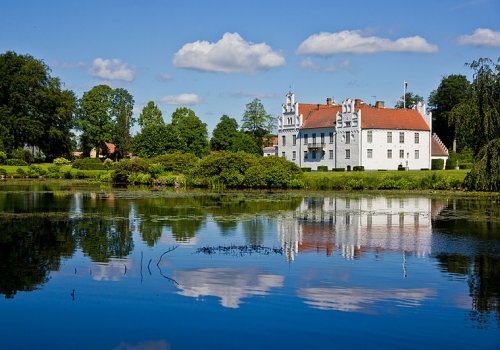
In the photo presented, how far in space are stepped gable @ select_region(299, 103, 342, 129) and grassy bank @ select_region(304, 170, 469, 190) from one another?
24.3 meters

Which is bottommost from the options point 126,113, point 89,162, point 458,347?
point 458,347

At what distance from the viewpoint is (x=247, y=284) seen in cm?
1364

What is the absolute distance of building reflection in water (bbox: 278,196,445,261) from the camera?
1889cm

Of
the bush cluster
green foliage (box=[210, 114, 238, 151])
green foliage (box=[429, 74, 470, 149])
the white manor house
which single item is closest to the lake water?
the bush cluster

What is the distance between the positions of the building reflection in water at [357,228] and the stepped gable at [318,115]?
41889 mm

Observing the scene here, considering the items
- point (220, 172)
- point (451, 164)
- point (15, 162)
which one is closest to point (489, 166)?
point (220, 172)

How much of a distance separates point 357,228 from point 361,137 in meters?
50.6

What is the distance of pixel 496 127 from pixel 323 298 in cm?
2991

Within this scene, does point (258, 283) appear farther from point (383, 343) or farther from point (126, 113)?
point (126, 113)

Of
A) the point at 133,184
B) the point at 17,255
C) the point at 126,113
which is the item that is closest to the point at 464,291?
the point at 17,255

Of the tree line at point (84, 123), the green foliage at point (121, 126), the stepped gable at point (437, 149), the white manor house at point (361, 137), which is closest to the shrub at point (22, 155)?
the tree line at point (84, 123)

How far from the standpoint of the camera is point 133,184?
62.5m

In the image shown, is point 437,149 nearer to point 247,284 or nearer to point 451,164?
point 451,164

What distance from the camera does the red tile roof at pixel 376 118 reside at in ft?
246
